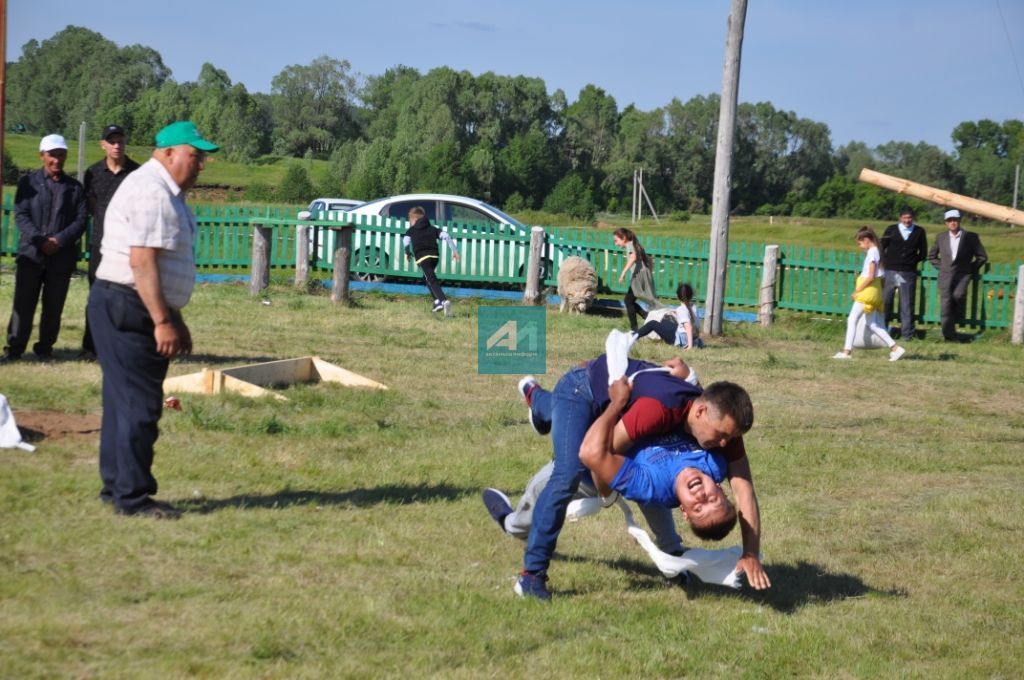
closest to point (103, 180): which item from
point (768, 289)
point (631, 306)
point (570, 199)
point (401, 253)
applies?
point (631, 306)

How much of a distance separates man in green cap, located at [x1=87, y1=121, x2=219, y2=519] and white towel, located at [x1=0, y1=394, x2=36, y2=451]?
5.33ft

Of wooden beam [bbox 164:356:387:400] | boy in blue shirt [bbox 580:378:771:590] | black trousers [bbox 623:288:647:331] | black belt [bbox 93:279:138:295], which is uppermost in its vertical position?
black belt [bbox 93:279:138:295]

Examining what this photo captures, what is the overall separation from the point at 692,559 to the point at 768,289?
15447mm

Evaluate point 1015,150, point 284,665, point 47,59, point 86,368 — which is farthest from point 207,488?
point 1015,150

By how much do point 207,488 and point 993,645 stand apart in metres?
4.43

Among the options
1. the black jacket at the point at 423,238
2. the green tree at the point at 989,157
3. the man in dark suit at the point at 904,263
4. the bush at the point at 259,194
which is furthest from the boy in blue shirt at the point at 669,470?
the green tree at the point at 989,157

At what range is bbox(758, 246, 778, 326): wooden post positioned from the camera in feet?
68.4

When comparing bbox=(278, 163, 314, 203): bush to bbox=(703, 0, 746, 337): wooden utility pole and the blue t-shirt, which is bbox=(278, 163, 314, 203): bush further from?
the blue t-shirt

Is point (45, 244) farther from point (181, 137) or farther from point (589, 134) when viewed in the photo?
point (589, 134)

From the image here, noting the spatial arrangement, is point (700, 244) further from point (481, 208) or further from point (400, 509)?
point (400, 509)

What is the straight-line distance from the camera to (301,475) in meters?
7.90

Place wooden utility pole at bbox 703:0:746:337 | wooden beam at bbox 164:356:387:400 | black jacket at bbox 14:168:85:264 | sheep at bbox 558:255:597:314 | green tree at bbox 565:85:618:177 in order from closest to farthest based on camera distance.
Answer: wooden beam at bbox 164:356:387:400, black jacket at bbox 14:168:85:264, wooden utility pole at bbox 703:0:746:337, sheep at bbox 558:255:597:314, green tree at bbox 565:85:618:177

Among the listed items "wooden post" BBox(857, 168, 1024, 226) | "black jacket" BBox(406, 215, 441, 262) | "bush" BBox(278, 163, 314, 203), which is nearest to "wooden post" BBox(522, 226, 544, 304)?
"black jacket" BBox(406, 215, 441, 262)

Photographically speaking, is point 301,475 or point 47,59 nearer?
point 301,475
